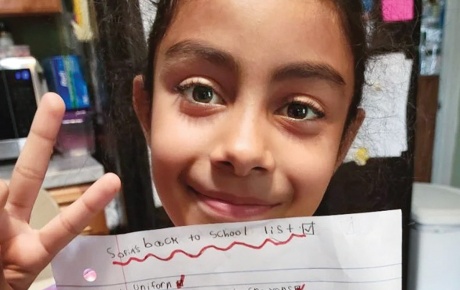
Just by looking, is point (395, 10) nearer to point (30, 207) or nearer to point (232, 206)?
point (232, 206)

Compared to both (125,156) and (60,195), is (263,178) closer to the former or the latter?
(125,156)

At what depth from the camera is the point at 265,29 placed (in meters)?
0.39

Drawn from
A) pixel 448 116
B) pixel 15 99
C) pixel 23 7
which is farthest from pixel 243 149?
pixel 448 116

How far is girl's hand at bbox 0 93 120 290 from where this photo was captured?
366mm

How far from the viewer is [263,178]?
1.33 ft

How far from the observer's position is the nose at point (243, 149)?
0.38m

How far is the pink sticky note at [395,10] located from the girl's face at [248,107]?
0.09m

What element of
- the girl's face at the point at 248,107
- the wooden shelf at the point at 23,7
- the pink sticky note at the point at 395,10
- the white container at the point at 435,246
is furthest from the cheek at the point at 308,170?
the white container at the point at 435,246

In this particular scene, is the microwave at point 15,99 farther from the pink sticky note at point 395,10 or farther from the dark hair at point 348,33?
the pink sticky note at point 395,10

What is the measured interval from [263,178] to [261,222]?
4 cm

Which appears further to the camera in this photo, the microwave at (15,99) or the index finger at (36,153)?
the microwave at (15,99)

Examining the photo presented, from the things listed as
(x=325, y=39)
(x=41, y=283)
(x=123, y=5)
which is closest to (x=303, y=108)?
(x=325, y=39)

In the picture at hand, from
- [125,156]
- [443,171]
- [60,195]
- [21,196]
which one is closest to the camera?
[21,196]

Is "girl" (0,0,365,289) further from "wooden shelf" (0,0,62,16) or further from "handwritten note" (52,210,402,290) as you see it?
"wooden shelf" (0,0,62,16)
